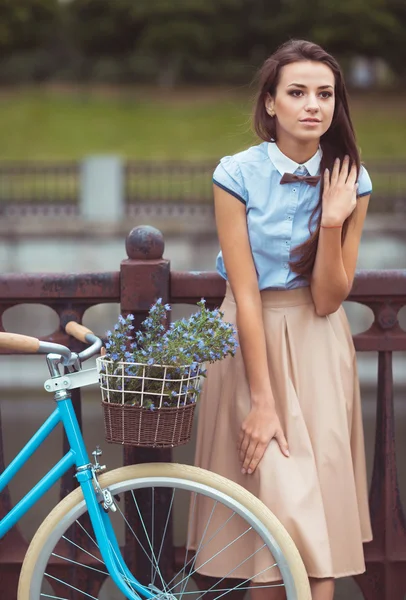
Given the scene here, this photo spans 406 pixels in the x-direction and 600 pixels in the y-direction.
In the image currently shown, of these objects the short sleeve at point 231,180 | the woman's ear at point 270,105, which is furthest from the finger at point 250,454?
the woman's ear at point 270,105

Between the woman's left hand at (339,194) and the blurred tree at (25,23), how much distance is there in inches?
1571

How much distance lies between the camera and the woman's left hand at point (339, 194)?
2.41 meters

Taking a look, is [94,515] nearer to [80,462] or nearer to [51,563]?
[80,462]

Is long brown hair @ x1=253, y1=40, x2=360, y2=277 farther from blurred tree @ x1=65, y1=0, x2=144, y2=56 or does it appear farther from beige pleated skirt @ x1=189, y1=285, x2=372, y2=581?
blurred tree @ x1=65, y1=0, x2=144, y2=56

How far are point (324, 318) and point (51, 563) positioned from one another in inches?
44.3

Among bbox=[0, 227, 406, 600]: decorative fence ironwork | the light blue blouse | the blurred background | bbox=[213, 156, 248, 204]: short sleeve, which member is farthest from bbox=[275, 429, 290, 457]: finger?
the blurred background

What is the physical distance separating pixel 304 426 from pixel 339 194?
61 centimetres

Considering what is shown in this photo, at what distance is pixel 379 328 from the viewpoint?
2.93 m

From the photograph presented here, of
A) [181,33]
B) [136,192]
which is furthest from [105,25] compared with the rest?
[136,192]

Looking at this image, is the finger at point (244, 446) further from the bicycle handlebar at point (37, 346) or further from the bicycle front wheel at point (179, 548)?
the bicycle handlebar at point (37, 346)

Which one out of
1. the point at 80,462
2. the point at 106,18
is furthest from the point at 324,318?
the point at 106,18

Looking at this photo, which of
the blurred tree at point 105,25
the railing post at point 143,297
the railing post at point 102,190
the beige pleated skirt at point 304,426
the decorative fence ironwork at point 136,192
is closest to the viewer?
the beige pleated skirt at point 304,426

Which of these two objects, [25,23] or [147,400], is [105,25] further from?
[147,400]

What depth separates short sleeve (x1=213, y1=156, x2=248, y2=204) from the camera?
2477 millimetres
